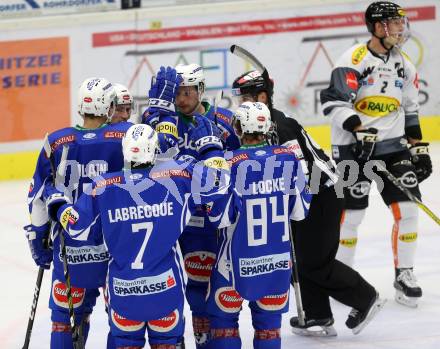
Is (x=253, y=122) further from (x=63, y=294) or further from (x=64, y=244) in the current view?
(x=63, y=294)

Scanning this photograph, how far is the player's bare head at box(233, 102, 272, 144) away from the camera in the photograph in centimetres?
591

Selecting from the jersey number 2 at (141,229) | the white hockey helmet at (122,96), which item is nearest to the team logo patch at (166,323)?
the jersey number 2 at (141,229)

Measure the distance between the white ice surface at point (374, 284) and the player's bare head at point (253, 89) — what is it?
4.62 ft

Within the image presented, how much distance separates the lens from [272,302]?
19.8ft

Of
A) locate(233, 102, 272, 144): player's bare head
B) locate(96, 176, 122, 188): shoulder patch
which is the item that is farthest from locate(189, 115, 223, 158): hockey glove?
locate(96, 176, 122, 188): shoulder patch

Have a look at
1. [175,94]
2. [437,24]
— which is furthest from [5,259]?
[437,24]

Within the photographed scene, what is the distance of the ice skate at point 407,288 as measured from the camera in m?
7.53

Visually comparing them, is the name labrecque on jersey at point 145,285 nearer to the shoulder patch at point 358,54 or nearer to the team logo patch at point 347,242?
the team logo patch at point 347,242

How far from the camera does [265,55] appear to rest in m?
11.1

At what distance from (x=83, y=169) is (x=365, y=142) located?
7.26 feet

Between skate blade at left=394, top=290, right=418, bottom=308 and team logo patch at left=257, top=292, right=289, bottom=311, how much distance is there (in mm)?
1722

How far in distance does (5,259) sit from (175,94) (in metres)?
2.85

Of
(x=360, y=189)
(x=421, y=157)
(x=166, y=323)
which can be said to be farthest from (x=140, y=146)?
(x=421, y=157)

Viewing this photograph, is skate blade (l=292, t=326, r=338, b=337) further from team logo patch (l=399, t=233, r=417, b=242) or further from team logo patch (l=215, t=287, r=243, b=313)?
team logo patch (l=215, t=287, r=243, b=313)
